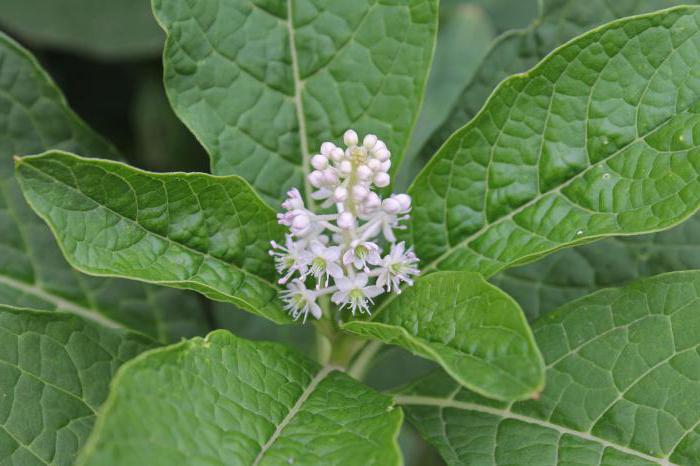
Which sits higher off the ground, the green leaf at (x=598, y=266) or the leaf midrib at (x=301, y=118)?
the leaf midrib at (x=301, y=118)

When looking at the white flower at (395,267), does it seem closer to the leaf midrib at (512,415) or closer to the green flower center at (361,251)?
the green flower center at (361,251)

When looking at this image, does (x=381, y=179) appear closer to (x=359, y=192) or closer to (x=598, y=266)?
(x=359, y=192)

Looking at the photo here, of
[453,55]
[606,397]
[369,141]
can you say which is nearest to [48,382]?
[369,141]

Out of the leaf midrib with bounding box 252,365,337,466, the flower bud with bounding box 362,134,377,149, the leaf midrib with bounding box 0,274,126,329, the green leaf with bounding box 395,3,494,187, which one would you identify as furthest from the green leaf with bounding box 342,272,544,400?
the green leaf with bounding box 395,3,494,187

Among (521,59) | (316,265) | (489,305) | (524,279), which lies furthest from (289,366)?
(521,59)

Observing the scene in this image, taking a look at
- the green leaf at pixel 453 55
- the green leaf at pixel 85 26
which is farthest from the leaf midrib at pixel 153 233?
the green leaf at pixel 85 26

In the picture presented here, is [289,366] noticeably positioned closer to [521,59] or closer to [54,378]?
[54,378]

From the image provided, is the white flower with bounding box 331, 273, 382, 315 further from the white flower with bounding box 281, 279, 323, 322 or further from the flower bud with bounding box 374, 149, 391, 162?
the flower bud with bounding box 374, 149, 391, 162
